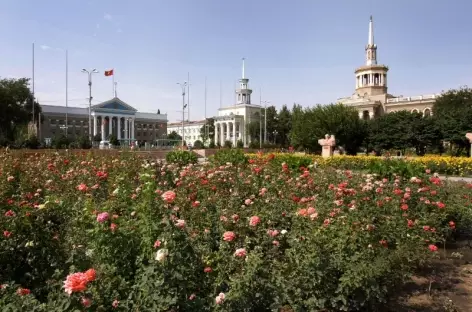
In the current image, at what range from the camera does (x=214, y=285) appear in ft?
9.55

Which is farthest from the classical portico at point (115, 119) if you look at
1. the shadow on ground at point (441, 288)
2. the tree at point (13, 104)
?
the shadow on ground at point (441, 288)

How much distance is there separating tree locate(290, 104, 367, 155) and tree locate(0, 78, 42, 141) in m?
32.4

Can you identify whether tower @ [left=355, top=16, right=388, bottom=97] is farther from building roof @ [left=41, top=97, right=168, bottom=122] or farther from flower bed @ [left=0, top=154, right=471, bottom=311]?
flower bed @ [left=0, top=154, right=471, bottom=311]

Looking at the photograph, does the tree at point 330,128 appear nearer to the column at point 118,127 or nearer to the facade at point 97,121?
the facade at point 97,121

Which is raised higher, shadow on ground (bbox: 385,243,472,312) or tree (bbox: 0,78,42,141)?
tree (bbox: 0,78,42,141)

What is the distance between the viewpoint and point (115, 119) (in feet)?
320

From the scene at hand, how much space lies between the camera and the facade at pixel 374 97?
71.6 metres

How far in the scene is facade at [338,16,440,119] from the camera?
7156cm

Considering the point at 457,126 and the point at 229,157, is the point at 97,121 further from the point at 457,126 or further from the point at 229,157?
the point at 229,157

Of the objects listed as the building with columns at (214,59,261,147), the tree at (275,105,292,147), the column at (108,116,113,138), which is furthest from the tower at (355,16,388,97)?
the column at (108,116,113,138)

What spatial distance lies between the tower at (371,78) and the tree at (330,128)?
42.0 metres

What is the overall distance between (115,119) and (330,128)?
70.7m

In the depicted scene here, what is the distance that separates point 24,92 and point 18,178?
47.1m

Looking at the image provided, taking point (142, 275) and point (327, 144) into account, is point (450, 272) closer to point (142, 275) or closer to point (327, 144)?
point (142, 275)
